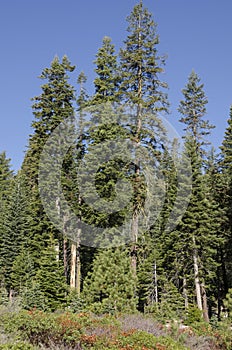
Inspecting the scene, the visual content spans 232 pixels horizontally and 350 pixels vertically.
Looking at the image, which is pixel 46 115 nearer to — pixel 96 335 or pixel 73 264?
pixel 73 264

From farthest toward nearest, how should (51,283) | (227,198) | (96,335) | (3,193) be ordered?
(3,193) < (227,198) < (51,283) < (96,335)

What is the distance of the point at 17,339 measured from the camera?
834 centimetres

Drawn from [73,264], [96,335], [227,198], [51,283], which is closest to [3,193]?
[73,264]

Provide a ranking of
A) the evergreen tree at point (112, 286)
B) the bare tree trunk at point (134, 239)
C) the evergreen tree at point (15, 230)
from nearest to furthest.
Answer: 1. the evergreen tree at point (112, 286)
2. the bare tree trunk at point (134, 239)
3. the evergreen tree at point (15, 230)

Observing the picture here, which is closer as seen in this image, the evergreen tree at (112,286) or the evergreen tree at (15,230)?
the evergreen tree at (112,286)

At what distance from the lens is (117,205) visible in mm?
19391

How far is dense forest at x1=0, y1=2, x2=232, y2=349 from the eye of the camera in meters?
17.5

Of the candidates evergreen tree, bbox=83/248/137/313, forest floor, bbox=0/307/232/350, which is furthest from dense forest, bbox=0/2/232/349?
forest floor, bbox=0/307/232/350

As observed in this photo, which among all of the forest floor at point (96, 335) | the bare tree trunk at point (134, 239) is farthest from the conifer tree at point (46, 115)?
the forest floor at point (96, 335)

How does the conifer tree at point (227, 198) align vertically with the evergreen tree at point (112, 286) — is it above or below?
above

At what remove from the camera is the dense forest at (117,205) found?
57.3ft

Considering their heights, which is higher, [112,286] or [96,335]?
[112,286]

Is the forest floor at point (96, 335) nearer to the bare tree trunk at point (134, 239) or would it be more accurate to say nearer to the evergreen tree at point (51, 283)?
the bare tree trunk at point (134, 239)

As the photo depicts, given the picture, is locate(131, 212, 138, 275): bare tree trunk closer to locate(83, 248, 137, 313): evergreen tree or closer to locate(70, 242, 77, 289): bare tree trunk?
locate(83, 248, 137, 313): evergreen tree
